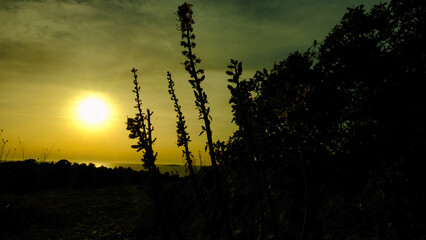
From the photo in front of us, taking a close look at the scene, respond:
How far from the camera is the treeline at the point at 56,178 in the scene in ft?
66.2

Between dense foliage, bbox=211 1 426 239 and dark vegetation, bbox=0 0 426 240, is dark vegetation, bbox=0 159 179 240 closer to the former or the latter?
dark vegetation, bbox=0 0 426 240

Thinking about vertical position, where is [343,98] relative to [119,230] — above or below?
above

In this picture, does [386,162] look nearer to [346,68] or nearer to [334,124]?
[334,124]

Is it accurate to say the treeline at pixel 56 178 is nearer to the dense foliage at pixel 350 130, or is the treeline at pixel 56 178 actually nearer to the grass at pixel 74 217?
the grass at pixel 74 217

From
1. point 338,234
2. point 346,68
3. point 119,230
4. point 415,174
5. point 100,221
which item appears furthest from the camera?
point 100,221

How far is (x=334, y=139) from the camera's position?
716cm

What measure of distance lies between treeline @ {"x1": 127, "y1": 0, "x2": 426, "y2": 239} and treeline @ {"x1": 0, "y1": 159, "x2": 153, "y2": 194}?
14261 mm

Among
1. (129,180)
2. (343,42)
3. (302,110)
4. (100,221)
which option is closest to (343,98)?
(343,42)

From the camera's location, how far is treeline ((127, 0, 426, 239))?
4586 millimetres

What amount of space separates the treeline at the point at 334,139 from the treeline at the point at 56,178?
561 inches

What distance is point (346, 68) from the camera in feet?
22.7

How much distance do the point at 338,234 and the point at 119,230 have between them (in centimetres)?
990

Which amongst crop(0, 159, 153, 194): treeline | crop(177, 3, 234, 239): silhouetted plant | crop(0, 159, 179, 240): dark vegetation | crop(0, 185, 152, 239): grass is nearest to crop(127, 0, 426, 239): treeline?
crop(177, 3, 234, 239): silhouetted plant

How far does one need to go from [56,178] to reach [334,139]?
23624 mm
